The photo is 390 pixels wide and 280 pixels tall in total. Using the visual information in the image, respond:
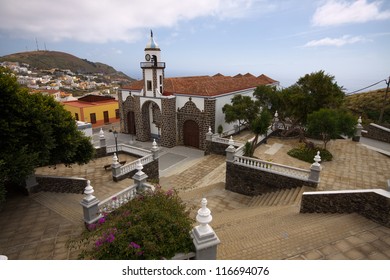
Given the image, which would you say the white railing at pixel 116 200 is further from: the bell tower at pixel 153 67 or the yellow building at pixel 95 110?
the yellow building at pixel 95 110

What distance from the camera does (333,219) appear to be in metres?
7.93

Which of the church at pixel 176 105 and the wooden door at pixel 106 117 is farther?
the wooden door at pixel 106 117

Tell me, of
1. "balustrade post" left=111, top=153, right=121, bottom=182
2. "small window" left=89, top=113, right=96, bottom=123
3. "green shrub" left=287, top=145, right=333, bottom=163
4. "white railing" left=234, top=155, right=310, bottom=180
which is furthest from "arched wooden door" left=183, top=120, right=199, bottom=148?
"small window" left=89, top=113, right=96, bottom=123

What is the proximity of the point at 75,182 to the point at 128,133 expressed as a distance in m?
17.6

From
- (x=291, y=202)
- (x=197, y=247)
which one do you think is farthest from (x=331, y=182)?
(x=197, y=247)

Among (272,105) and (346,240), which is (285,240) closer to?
(346,240)

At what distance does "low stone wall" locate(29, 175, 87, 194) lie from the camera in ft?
36.7

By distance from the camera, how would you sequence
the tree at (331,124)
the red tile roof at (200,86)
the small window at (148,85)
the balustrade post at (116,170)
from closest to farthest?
1. the balustrade post at (116,170)
2. the tree at (331,124)
3. the red tile roof at (200,86)
4. the small window at (148,85)

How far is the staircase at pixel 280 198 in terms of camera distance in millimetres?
10458

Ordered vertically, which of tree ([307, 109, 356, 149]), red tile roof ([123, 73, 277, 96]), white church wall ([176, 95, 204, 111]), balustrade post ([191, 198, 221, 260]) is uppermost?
red tile roof ([123, 73, 277, 96])

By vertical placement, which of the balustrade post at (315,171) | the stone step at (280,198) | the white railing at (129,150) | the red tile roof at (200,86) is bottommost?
the stone step at (280,198)

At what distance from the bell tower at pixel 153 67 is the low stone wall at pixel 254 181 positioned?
41.9 feet

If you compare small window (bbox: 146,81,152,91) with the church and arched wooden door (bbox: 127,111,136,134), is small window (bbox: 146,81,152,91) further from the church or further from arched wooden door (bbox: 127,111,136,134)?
arched wooden door (bbox: 127,111,136,134)

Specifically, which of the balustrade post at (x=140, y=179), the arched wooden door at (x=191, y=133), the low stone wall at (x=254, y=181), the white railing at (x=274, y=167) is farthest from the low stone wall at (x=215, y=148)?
the balustrade post at (x=140, y=179)
